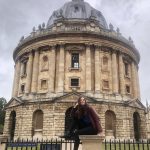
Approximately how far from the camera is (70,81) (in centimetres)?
3375

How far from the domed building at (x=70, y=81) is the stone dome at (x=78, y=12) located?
7.14ft

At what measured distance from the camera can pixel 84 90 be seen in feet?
108

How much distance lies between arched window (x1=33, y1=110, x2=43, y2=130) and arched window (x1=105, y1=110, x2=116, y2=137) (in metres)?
8.39

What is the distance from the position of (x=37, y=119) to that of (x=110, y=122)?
947 centimetres

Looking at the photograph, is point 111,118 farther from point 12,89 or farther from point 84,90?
point 12,89

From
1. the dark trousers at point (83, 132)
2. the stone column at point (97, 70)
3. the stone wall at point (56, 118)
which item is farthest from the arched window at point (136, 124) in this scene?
the dark trousers at point (83, 132)

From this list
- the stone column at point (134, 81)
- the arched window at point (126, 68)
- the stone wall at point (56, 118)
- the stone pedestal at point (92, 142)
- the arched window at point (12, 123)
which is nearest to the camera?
the stone pedestal at point (92, 142)

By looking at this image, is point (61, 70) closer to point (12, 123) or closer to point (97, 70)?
point (97, 70)

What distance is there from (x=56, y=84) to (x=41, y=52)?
19.3 ft

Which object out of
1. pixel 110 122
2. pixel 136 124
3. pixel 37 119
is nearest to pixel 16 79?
pixel 37 119

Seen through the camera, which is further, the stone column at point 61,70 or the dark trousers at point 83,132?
the stone column at point 61,70

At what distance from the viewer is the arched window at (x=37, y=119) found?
31942mm

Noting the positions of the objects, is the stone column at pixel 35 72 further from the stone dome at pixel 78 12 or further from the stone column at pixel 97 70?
the stone column at pixel 97 70

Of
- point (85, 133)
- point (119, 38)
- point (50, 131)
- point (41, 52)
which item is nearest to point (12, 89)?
point (41, 52)
